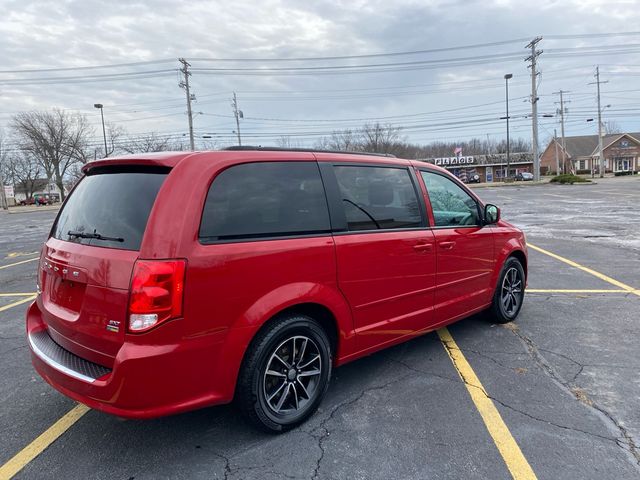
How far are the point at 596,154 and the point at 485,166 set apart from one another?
24268mm

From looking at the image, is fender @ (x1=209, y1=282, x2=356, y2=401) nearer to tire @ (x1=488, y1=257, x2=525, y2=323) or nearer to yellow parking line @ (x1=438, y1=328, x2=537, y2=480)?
yellow parking line @ (x1=438, y1=328, x2=537, y2=480)

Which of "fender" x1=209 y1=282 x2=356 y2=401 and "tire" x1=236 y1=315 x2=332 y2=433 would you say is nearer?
"fender" x1=209 y1=282 x2=356 y2=401

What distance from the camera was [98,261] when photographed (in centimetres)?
252

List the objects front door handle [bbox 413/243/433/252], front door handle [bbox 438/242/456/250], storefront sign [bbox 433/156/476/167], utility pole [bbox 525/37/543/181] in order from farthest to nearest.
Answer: storefront sign [bbox 433/156/476/167] → utility pole [bbox 525/37/543/181] → front door handle [bbox 438/242/456/250] → front door handle [bbox 413/243/433/252]

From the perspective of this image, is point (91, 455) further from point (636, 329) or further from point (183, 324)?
point (636, 329)

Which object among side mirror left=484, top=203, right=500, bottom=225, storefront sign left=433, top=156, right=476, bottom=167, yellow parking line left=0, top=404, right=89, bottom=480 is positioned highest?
storefront sign left=433, top=156, right=476, bottom=167

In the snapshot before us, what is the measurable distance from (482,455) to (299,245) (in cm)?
168

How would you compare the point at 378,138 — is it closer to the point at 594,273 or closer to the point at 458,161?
the point at 458,161

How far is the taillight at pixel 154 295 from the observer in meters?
2.33

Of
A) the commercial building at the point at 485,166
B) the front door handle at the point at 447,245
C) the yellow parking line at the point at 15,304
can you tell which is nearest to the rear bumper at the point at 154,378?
the front door handle at the point at 447,245

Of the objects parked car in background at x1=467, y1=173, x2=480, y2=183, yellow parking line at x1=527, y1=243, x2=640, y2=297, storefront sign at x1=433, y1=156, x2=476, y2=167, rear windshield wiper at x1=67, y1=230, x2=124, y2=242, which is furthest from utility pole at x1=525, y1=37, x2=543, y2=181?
rear windshield wiper at x1=67, y1=230, x2=124, y2=242

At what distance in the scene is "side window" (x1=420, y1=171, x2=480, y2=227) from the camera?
404 cm

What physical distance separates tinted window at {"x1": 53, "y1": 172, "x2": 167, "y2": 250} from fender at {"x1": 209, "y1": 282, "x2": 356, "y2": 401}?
0.74 m

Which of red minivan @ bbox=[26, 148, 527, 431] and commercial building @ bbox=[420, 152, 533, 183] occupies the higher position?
commercial building @ bbox=[420, 152, 533, 183]
